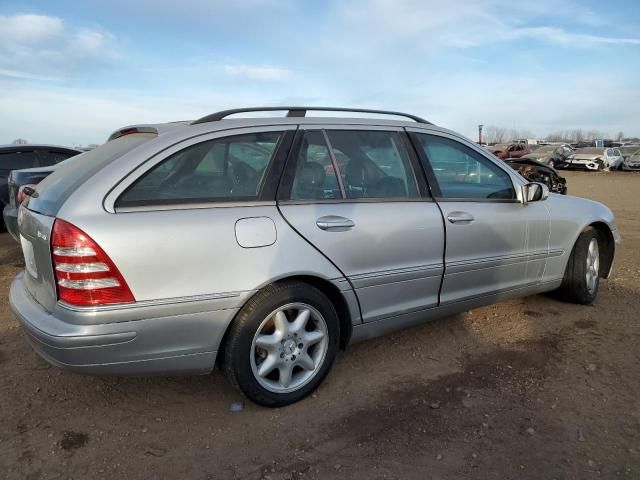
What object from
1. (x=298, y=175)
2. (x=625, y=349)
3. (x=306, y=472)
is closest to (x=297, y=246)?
(x=298, y=175)

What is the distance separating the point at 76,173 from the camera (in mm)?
2699

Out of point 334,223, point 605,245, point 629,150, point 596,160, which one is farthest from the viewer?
point 629,150

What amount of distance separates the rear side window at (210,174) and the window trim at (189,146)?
1cm

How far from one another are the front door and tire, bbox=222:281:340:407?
→ 1.01 metres

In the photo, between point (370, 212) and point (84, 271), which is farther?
point (370, 212)

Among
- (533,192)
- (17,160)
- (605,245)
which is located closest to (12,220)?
(17,160)

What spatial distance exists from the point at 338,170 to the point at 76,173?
4.74 feet

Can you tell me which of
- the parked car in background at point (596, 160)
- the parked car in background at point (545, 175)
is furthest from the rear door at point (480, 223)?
the parked car in background at point (596, 160)

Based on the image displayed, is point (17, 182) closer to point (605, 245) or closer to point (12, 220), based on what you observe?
point (12, 220)

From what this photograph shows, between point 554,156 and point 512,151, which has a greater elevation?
point 512,151

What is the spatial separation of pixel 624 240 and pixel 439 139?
5712 millimetres

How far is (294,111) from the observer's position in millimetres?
3129

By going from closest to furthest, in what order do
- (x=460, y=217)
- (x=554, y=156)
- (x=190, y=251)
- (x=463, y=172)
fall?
(x=190, y=251), (x=460, y=217), (x=463, y=172), (x=554, y=156)

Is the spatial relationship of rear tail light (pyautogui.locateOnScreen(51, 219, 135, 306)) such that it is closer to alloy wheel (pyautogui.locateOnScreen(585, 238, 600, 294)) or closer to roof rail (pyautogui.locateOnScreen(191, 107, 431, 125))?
roof rail (pyautogui.locateOnScreen(191, 107, 431, 125))
